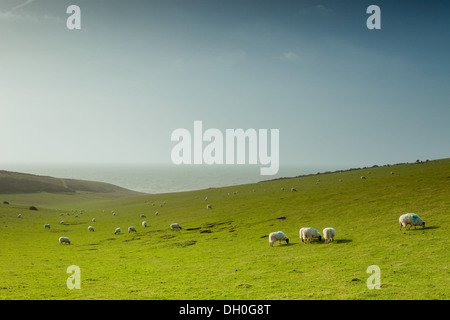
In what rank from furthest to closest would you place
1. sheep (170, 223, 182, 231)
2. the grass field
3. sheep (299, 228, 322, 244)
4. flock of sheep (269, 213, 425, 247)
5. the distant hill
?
the distant hill → sheep (170, 223, 182, 231) → sheep (299, 228, 322, 244) → flock of sheep (269, 213, 425, 247) → the grass field

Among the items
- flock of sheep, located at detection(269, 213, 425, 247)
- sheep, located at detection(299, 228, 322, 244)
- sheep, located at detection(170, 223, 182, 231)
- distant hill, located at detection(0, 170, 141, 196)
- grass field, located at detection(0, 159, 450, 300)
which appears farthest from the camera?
distant hill, located at detection(0, 170, 141, 196)

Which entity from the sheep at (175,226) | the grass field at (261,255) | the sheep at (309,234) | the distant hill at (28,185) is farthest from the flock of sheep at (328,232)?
the distant hill at (28,185)

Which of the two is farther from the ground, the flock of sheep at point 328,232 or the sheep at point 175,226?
the flock of sheep at point 328,232

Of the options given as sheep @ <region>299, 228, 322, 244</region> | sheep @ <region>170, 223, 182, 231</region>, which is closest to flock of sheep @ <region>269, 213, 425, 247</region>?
sheep @ <region>299, 228, 322, 244</region>

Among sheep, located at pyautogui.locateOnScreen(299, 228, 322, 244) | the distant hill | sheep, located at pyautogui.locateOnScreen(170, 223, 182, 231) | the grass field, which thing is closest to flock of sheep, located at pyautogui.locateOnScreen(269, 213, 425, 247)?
sheep, located at pyautogui.locateOnScreen(299, 228, 322, 244)

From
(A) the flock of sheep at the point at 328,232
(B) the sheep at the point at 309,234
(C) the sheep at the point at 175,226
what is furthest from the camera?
(C) the sheep at the point at 175,226

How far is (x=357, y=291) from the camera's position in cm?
1531

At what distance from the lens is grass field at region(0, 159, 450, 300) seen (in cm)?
1697

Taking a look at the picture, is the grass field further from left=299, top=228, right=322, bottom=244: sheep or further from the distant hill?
the distant hill

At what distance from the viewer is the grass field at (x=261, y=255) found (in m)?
17.0

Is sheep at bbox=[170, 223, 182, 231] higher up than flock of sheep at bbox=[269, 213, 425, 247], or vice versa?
flock of sheep at bbox=[269, 213, 425, 247]

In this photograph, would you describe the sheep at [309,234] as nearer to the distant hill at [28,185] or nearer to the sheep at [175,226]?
the sheep at [175,226]

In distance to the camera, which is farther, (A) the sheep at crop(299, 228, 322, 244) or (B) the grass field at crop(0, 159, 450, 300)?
(A) the sheep at crop(299, 228, 322, 244)

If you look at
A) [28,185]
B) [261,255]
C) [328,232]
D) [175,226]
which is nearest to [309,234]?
[328,232]
